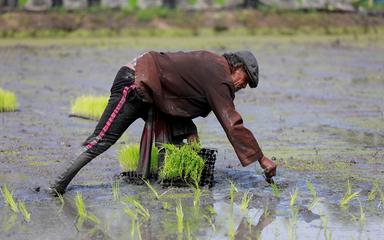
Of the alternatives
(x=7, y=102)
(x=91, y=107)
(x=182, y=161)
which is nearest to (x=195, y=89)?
(x=182, y=161)

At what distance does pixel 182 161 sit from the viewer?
8391mm

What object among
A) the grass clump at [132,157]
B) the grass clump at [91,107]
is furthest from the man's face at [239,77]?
the grass clump at [91,107]

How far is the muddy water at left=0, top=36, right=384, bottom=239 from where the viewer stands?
24.2 feet

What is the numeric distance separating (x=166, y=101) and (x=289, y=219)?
1.53 m

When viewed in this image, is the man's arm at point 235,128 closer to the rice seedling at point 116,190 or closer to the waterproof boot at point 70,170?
the rice seedling at point 116,190

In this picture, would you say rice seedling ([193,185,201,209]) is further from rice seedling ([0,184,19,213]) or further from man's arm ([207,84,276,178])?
rice seedling ([0,184,19,213])

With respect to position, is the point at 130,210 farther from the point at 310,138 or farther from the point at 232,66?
the point at 310,138

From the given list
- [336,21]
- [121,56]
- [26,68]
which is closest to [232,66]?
[26,68]

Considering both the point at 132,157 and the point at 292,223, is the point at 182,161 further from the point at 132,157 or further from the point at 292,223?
the point at 292,223

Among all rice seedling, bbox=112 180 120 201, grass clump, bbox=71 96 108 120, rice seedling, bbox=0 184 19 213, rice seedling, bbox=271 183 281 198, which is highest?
rice seedling, bbox=271 183 281 198

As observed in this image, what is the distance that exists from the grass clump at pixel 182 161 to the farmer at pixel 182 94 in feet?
0.92

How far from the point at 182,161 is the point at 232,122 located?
62 centimetres

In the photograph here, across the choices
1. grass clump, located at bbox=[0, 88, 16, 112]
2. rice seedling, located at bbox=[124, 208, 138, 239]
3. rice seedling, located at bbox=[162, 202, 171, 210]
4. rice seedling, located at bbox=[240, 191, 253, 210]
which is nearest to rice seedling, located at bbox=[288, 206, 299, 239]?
rice seedling, located at bbox=[240, 191, 253, 210]

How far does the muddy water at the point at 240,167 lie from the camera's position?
7.39m
